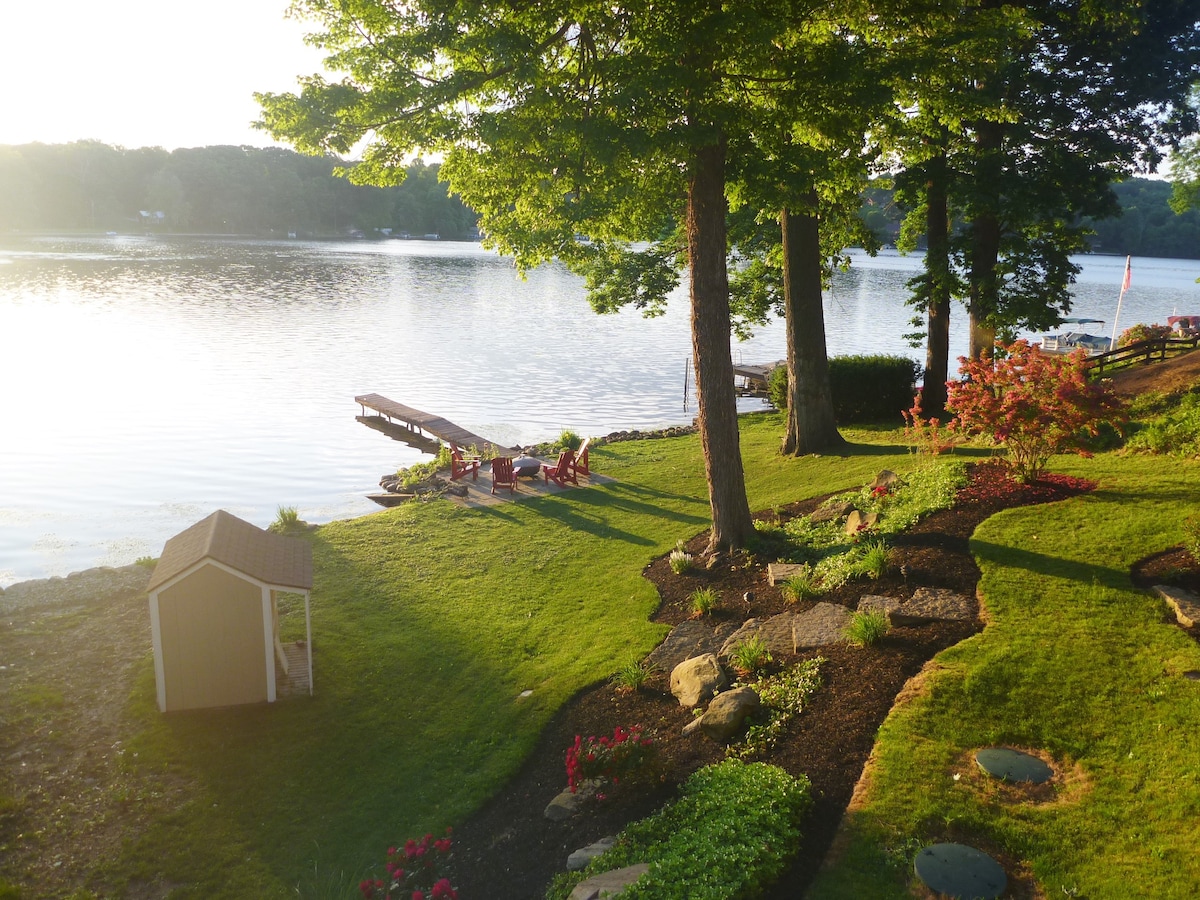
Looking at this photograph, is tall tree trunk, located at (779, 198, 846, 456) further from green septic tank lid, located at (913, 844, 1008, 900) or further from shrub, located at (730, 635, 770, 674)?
green septic tank lid, located at (913, 844, 1008, 900)

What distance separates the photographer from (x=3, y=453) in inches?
1150

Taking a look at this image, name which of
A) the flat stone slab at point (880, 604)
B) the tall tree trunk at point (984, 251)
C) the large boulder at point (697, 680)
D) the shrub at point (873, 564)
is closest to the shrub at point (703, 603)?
the large boulder at point (697, 680)

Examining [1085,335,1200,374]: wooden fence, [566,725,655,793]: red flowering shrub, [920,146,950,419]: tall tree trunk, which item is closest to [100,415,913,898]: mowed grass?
[566,725,655,793]: red flowering shrub

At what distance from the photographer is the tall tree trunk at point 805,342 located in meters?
19.9

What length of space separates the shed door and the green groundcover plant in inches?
262

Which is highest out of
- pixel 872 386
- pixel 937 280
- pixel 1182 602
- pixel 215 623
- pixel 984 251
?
pixel 984 251

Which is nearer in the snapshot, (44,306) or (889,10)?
(889,10)

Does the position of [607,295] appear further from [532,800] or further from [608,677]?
[532,800]

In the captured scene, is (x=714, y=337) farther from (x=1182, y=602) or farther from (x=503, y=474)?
(x=503, y=474)

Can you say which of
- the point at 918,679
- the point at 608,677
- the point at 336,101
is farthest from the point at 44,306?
the point at 918,679

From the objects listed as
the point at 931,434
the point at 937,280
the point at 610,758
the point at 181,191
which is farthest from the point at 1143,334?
the point at 181,191

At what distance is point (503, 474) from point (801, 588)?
11.5m

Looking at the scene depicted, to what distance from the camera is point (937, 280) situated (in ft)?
71.3

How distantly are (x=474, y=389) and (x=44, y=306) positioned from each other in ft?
131
